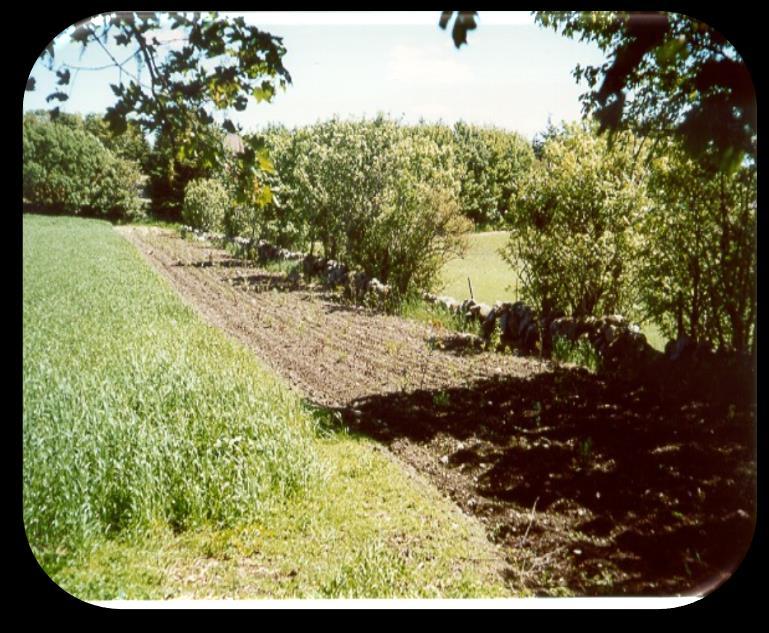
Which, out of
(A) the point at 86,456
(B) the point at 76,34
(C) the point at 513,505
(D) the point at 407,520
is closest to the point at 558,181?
(C) the point at 513,505

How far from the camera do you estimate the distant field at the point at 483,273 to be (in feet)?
28.3

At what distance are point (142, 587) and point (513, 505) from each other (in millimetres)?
2467

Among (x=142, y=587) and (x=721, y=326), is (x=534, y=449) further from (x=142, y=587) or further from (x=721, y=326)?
(x=142, y=587)

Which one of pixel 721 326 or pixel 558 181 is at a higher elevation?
pixel 558 181

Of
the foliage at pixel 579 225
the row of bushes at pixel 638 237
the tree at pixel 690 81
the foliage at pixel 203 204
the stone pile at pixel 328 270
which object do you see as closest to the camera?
the tree at pixel 690 81

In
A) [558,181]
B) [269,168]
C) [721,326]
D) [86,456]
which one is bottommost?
[86,456]

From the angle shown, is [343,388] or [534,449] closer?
[534,449]

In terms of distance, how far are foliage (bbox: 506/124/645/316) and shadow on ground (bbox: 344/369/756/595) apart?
5.95 ft

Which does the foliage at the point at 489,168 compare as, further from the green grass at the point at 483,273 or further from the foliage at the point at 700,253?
the foliage at the point at 700,253

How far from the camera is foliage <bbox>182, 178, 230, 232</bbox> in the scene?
567 cm

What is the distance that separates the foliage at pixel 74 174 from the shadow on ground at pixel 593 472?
3543 millimetres

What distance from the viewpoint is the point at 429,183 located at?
1034 cm

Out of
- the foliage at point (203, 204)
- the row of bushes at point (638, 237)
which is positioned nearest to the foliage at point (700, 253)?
the row of bushes at point (638, 237)

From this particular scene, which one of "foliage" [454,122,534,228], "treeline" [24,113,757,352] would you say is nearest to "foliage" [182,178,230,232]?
"treeline" [24,113,757,352]
